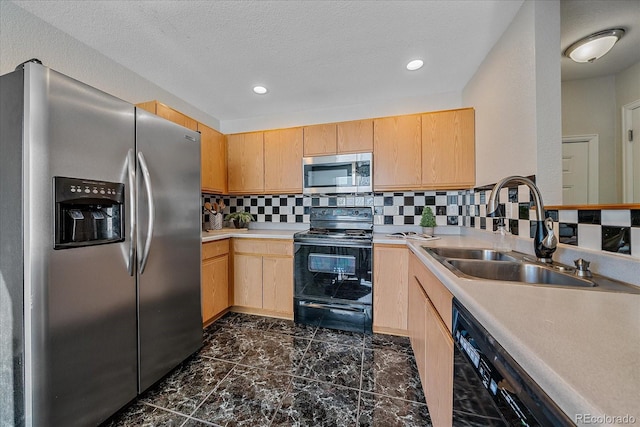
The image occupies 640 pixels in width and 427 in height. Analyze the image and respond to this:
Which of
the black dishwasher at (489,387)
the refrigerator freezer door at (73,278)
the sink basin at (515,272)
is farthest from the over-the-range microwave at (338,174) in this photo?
the black dishwasher at (489,387)

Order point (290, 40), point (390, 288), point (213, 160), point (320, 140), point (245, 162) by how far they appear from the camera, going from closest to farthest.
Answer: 1. point (290, 40)
2. point (390, 288)
3. point (320, 140)
4. point (213, 160)
5. point (245, 162)

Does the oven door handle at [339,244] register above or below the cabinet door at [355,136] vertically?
below

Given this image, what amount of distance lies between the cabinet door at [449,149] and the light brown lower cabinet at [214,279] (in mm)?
2128

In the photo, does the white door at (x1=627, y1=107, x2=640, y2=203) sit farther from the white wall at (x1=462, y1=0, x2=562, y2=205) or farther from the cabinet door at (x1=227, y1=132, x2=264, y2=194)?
the cabinet door at (x1=227, y1=132, x2=264, y2=194)

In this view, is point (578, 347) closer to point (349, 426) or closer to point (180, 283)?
point (349, 426)

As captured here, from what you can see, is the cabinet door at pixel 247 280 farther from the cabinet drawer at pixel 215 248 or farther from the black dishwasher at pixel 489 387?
the black dishwasher at pixel 489 387

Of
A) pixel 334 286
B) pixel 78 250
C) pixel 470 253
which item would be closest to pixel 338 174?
pixel 334 286

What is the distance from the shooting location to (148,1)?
139cm

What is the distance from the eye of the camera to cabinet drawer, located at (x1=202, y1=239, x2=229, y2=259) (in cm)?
219

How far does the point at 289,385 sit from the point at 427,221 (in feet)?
6.03

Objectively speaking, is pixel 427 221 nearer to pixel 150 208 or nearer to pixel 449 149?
pixel 449 149

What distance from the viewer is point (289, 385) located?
1.54 meters

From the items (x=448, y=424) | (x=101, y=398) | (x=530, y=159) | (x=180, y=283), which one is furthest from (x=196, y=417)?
(x=530, y=159)

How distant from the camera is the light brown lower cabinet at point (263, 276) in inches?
95.5
